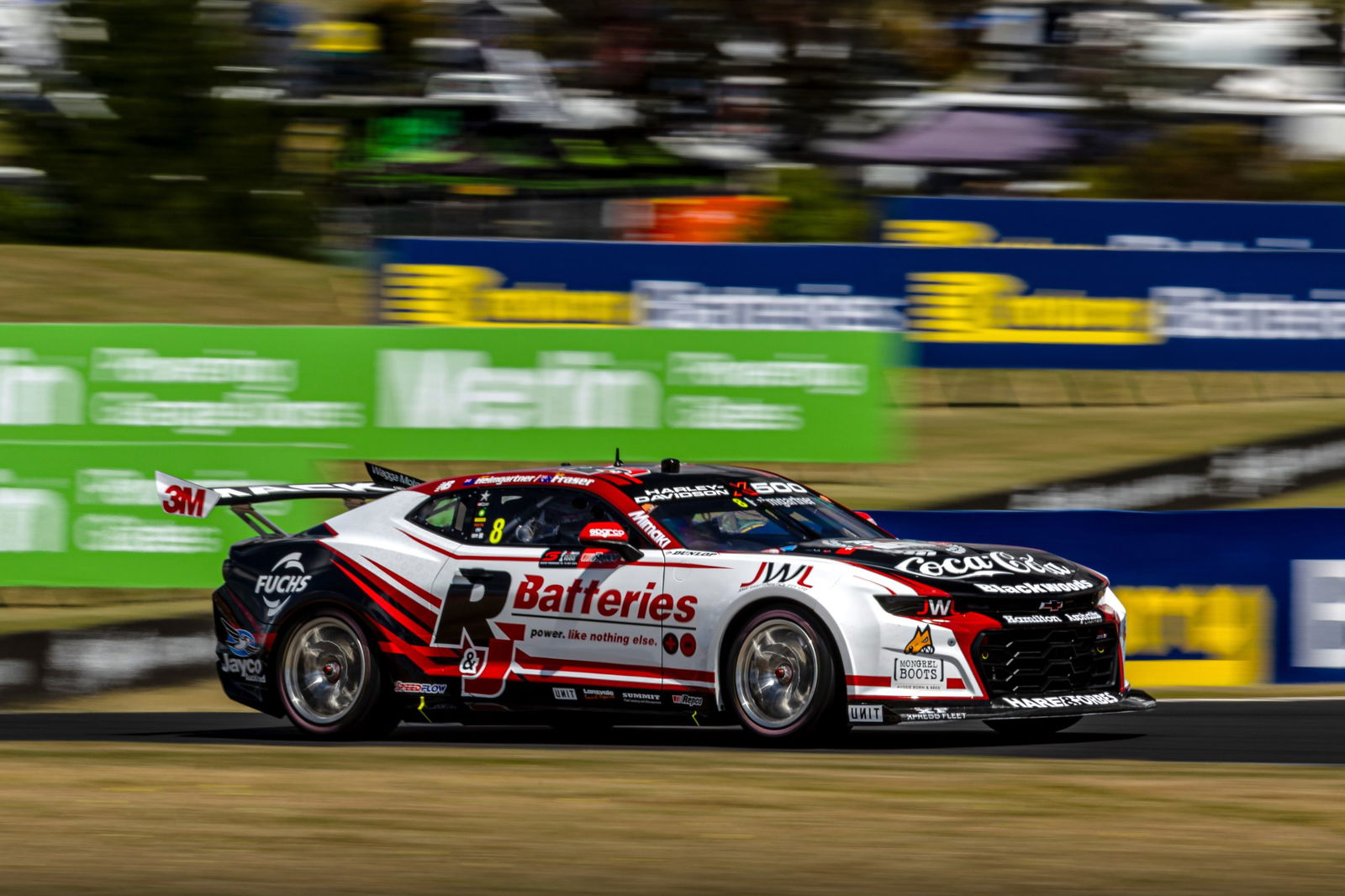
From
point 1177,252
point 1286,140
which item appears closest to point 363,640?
point 1177,252

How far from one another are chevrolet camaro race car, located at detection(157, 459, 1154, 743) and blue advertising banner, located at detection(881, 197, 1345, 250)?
37.0ft

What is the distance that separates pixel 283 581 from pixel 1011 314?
1077 centimetres

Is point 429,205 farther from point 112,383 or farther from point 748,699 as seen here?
point 748,699

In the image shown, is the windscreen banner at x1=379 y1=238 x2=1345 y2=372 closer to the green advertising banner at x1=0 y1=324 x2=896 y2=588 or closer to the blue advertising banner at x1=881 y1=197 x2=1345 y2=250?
the blue advertising banner at x1=881 y1=197 x2=1345 y2=250

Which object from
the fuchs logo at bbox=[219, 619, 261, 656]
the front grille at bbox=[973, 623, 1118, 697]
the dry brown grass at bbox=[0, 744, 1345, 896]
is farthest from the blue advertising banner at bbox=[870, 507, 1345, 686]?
the dry brown grass at bbox=[0, 744, 1345, 896]

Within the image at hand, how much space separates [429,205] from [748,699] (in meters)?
19.0

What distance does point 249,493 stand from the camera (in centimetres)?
1091

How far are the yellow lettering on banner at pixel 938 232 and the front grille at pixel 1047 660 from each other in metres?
12.3

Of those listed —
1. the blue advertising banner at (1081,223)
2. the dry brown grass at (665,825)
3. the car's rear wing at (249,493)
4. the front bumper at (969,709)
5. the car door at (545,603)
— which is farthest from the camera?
the blue advertising banner at (1081,223)

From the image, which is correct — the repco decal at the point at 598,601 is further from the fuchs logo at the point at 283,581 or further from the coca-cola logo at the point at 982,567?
the fuchs logo at the point at 283,581

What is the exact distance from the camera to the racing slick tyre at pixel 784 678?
888cm

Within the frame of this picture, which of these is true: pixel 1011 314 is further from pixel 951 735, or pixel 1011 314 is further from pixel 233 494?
pixel 233 494

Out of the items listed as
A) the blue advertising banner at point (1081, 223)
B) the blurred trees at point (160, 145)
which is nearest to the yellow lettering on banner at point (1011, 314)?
the blue advertising banner at point (1081, 223)

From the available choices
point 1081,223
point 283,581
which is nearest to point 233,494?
point 283,581
